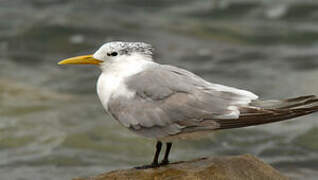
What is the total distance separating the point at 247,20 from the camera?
13844 mm

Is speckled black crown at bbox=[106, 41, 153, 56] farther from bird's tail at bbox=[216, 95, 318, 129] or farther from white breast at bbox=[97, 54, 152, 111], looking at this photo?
bird's tail at bbox=[216, 95, 318, 129]

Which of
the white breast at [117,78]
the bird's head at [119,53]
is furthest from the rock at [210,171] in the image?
the bird's head at [119,53]

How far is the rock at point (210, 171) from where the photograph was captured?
524 cm

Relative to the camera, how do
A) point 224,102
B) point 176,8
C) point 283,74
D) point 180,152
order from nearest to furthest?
point 224,102
point 180,152
point 283,74
point 176,8

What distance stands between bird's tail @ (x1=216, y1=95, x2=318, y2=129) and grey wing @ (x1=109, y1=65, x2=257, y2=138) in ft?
0.46

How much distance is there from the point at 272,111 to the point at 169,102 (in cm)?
92

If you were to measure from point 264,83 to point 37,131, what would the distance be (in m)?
4.10

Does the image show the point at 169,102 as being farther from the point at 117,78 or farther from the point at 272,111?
the point at 272,111

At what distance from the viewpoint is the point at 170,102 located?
17.1 feet

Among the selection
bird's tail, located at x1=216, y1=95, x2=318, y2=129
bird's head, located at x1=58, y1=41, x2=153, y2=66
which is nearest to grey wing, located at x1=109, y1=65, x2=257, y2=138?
bird's tail, located at x1=216, y1=95, x2=318, y2=129

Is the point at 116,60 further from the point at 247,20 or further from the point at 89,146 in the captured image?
the point at 247,20

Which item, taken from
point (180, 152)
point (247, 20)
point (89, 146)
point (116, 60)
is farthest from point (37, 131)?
point (247, 20)

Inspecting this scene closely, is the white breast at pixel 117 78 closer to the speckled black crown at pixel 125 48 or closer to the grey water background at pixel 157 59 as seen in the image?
the speckled black crown at pixel 125 48

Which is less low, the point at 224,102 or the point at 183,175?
the point at 224,102
